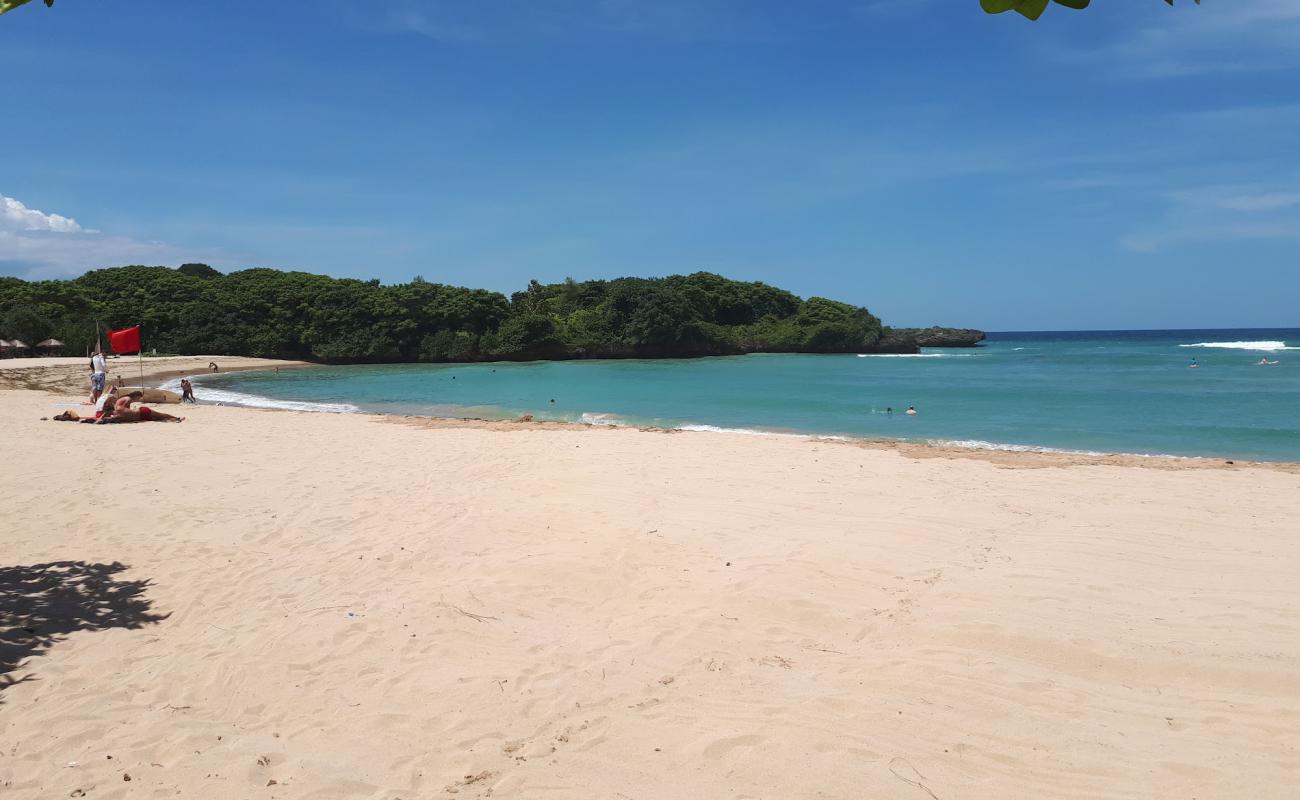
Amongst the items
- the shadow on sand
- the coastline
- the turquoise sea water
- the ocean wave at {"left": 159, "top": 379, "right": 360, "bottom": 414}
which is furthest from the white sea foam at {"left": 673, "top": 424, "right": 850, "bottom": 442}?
the coastline

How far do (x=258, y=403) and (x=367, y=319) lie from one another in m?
37.6

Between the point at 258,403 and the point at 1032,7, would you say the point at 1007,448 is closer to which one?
the point at 1032,7

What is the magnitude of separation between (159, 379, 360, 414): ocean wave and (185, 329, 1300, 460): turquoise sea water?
0.23 feet

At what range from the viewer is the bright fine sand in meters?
3.49

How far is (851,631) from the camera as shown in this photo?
516 centimetres

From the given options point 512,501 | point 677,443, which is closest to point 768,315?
point 677,443

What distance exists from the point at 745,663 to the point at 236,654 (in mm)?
3312

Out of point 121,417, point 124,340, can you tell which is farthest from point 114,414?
point 124,340

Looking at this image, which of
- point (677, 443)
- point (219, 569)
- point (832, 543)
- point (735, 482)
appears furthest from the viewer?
point (677, 443)

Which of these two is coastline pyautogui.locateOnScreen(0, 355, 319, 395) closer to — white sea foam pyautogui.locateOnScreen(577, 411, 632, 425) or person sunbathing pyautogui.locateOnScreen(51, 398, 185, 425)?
person sunbathing pyautogui.locateOnScreen(51, 398, 185, 425)

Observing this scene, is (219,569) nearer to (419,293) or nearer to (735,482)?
(735,482)

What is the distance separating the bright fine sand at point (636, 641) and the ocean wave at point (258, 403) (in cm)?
1479

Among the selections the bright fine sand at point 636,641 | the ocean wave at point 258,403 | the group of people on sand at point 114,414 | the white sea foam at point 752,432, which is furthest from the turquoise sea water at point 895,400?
the bright fine sand at point 636,641

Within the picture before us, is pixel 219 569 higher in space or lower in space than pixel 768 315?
lower
